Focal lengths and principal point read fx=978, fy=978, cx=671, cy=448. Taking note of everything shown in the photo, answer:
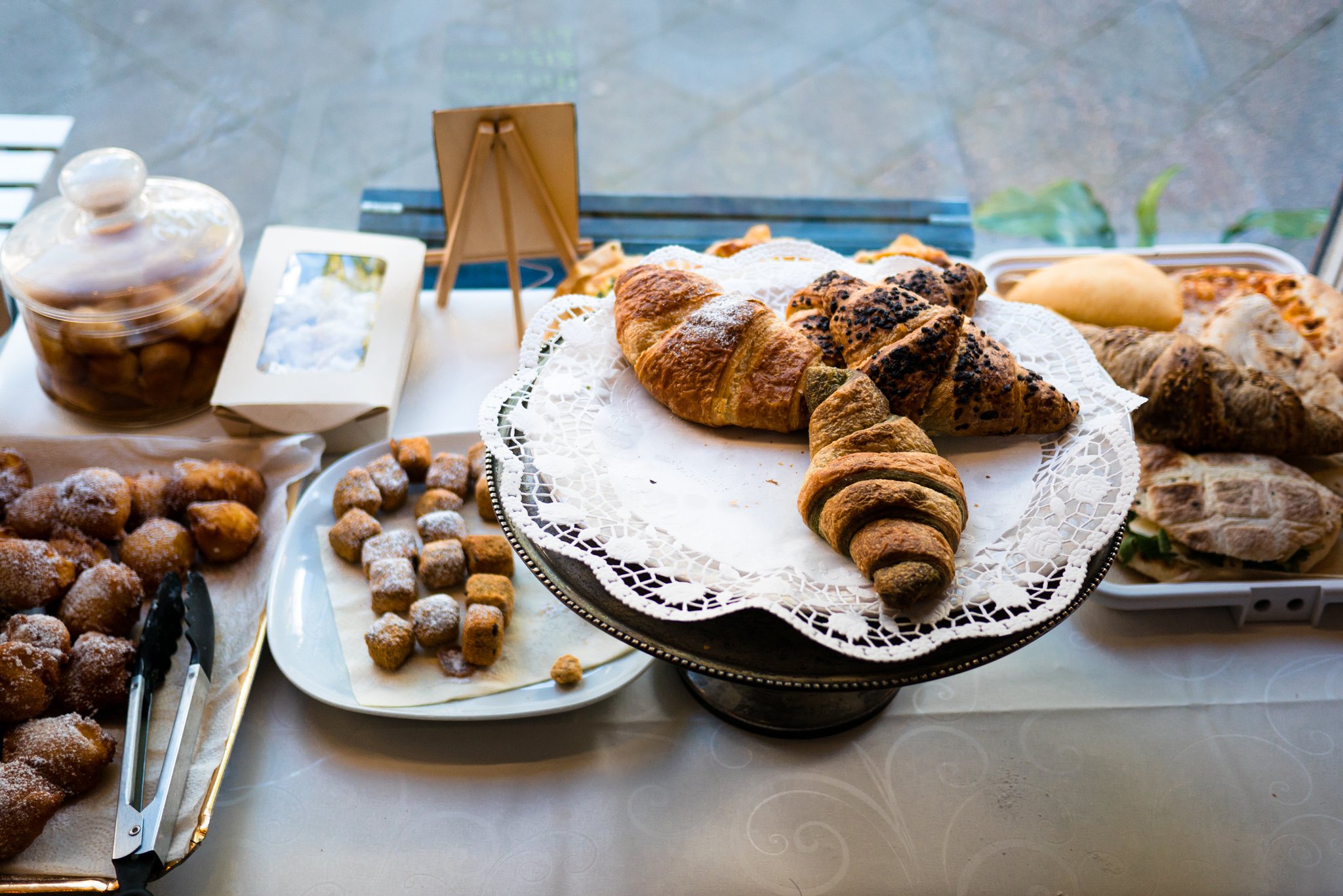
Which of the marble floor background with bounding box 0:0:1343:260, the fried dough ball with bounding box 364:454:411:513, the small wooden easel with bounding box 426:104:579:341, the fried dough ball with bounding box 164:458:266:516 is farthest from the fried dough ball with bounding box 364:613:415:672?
the marble floor background with bounding box 0:0:1343:260

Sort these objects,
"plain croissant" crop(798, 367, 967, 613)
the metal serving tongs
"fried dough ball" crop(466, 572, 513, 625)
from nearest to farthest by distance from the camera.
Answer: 1. "plain croissant" crop(798, 367, 967, 613)
2. the metal serving tongs
3. "fried dough ball" crop(466, 572, 513, 625)

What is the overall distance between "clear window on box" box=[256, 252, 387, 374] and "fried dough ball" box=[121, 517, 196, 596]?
0.30m

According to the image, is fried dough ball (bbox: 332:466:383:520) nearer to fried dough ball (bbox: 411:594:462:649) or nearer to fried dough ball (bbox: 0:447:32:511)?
fried dough ball (bbox: 411:594:462:649)

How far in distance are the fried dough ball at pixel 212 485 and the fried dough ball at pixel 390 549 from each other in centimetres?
22

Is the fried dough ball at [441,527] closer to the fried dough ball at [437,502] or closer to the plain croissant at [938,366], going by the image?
the fried dough ball at [437,502]

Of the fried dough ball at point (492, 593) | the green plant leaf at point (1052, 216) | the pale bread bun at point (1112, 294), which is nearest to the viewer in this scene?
the fried dough ball at point (492, 593)

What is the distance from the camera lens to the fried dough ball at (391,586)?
4.23 feet

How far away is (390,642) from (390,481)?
297 mm

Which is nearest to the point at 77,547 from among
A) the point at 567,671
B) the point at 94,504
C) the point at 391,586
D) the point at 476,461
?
the point at 94,504

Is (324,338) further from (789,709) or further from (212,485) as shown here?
(789,709)

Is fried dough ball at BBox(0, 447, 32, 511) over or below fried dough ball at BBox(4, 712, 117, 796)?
below

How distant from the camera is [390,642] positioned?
1.22m

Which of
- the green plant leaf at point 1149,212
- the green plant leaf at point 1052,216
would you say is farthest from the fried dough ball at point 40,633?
the green plant leaf at point 1149,212

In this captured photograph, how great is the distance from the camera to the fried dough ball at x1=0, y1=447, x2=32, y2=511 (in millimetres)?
1395
